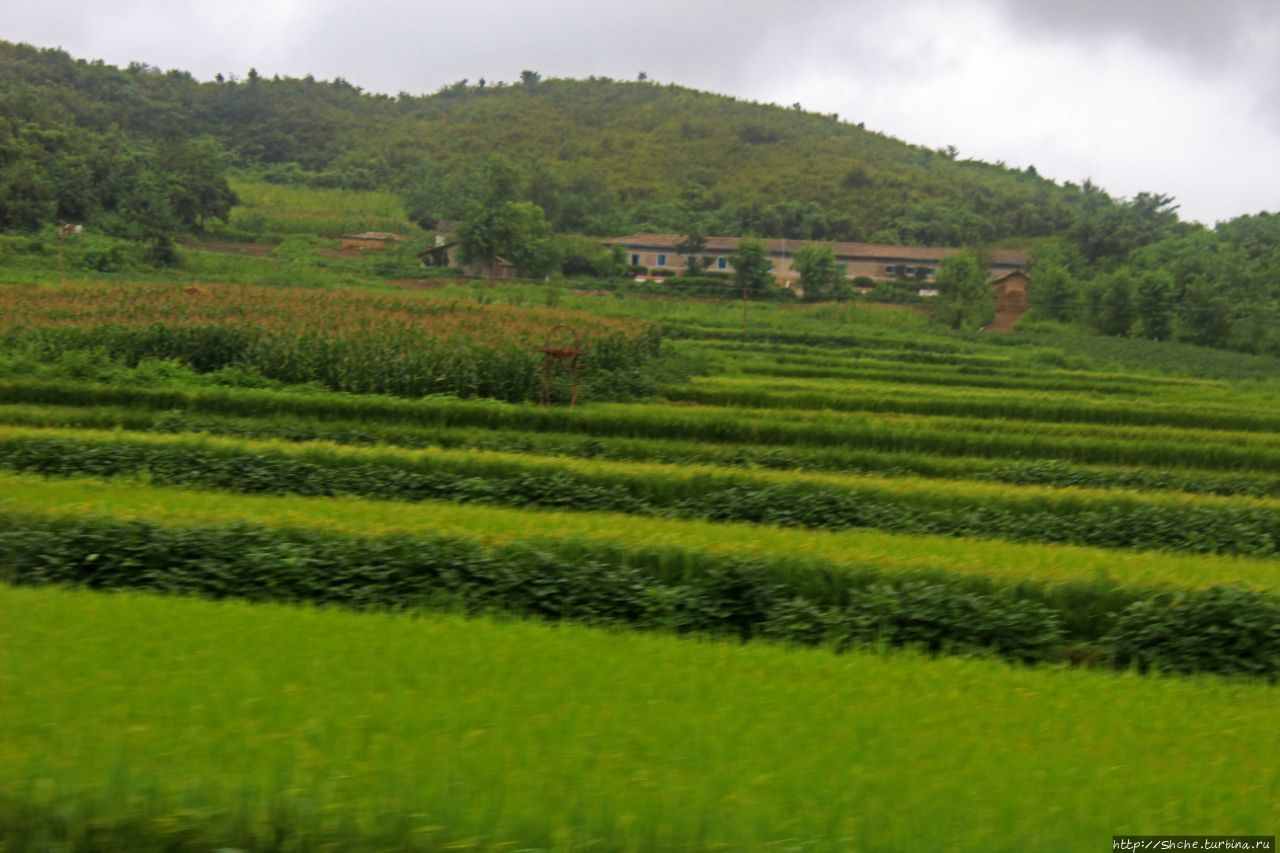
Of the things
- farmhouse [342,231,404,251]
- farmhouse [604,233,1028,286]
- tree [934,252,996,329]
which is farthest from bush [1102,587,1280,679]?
farmhouse [604,233,1028,286]

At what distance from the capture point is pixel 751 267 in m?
63.9

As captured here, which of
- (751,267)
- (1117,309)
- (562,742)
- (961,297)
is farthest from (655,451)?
(1117,309)

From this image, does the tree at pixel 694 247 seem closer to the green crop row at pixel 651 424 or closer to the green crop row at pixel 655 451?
the green crop row at pixel 651 424

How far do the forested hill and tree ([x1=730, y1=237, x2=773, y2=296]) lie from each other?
70.5 feet

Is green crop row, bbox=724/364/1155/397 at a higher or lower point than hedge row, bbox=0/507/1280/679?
higher

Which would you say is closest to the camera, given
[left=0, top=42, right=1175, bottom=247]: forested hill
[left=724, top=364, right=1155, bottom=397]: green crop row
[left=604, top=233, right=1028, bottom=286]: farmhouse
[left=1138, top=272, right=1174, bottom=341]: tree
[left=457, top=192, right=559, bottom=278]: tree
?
[left=724, top=364, right=1155, bottom=397]: green crop row

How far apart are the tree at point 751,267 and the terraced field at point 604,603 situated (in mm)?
39647

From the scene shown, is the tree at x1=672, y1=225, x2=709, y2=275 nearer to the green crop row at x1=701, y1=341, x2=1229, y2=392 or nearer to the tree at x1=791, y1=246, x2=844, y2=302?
the tree at x1=791, y1=246, x2=844, y2=302

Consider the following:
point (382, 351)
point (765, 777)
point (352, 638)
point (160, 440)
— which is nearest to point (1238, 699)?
point (765, 777)

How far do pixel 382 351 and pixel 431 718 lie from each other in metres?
19.5

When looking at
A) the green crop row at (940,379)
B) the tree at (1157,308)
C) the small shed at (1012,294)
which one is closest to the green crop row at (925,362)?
the green crop row at (940,379)

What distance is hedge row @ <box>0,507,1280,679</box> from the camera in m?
9.99

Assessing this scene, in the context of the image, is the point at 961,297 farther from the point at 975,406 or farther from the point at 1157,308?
the point at 975,406

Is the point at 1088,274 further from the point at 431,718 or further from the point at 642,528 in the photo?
the point at 431,718
